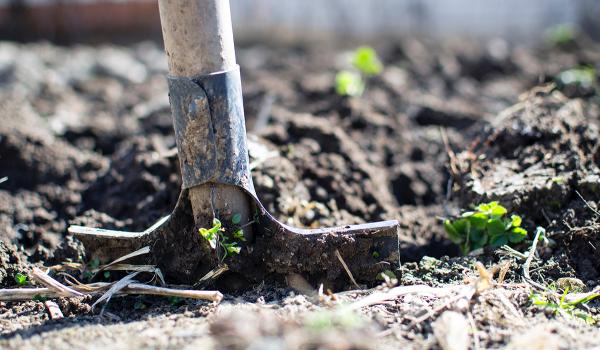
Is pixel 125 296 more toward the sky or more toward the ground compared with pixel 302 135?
more toward the ground

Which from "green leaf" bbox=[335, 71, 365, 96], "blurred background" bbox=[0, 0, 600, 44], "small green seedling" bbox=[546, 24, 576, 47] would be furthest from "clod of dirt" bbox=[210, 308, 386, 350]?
"blurred background" bbox=[0, 0, 600, 44]

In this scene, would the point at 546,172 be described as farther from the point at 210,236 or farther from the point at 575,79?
the point at 575,79

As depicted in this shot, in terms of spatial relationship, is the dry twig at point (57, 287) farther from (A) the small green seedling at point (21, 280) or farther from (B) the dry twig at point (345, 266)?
(B) the dry twig at point (345, 266)

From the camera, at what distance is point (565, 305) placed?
84.3 inches

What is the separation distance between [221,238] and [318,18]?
7339 millimetres

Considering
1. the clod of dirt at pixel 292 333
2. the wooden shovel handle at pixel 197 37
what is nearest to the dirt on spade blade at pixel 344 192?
the clod of dirt at pixel 292 333

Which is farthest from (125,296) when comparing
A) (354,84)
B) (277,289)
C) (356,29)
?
(356,29)

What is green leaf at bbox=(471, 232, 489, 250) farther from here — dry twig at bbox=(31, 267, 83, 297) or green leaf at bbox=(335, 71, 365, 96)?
green leaf at bbox=(335, 71, 365, 96)

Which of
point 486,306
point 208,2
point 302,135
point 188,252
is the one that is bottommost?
point 486,306

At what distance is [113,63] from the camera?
20.6 ft

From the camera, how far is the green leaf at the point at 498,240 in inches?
98.0

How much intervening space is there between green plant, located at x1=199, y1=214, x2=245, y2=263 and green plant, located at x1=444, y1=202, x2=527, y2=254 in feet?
3.04

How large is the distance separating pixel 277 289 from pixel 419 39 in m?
5.95

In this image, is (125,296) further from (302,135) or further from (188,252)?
(302,135)
